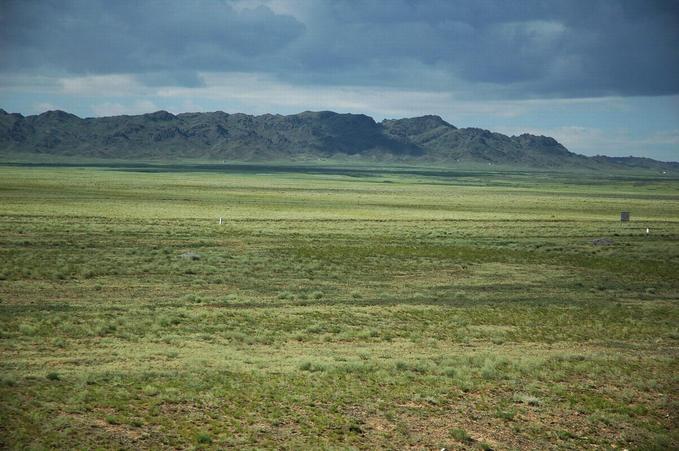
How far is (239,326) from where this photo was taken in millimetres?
25578

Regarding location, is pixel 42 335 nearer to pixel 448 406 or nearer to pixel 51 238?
pixel 448 406

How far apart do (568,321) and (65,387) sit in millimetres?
18946

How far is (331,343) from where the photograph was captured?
23.7m

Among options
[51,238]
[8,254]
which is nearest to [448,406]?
[8,254]

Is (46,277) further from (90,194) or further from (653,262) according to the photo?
(90,194)

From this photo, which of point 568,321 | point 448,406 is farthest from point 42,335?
point 568,321

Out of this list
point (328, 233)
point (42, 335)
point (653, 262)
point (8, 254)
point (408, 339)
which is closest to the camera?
point (42, 335)

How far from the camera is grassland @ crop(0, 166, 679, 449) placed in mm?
15914

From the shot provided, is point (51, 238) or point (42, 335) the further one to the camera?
point (51, 238)

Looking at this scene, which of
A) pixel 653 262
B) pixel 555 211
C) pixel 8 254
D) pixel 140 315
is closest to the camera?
pixel 140 315

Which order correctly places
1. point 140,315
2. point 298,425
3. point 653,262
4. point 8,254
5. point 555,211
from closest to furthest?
point 298,425, point 140,315, point 8,254, point 653,262, point 555,211

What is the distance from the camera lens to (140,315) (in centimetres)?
2653

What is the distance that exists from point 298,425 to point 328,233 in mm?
44668

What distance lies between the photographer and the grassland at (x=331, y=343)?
1591cm
